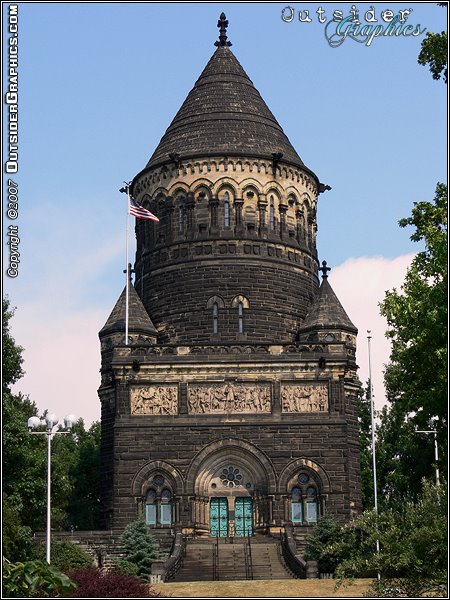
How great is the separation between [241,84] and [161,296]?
1117cm

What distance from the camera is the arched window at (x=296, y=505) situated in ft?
160

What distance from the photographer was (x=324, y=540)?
4472cm

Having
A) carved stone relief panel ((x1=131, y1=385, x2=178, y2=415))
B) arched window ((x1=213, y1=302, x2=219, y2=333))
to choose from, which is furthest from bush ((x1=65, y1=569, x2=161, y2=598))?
arched window ((x1=213, y1=302, x2=219, y2=333))

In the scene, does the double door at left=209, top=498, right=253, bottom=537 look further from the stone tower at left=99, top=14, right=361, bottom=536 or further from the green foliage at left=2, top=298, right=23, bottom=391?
the green foliage at left=2, top=298, right=23, bottom=391

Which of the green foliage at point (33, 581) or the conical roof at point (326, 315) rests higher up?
the conical roof at point (326, 315)

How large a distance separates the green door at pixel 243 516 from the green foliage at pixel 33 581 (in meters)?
22.0

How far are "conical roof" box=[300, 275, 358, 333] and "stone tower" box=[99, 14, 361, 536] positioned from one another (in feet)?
0.23

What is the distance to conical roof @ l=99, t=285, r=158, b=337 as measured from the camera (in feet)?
176

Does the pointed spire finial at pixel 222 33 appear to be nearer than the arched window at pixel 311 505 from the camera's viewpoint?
A: No

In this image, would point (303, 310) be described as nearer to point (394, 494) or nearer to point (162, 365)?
point (162, 365)

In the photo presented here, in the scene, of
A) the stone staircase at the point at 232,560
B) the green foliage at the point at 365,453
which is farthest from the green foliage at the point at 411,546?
the green foliage at the point at 365,453

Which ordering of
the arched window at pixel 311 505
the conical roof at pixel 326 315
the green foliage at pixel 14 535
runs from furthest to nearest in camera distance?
the conical roof at pixel 326 315 < the arched window at pixel 311 505 < the green foliage at pixel 14 535

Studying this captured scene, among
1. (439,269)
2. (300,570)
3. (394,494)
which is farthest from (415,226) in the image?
(394,494)

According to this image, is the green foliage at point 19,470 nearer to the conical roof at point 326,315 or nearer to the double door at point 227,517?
the double door at point 227,517
